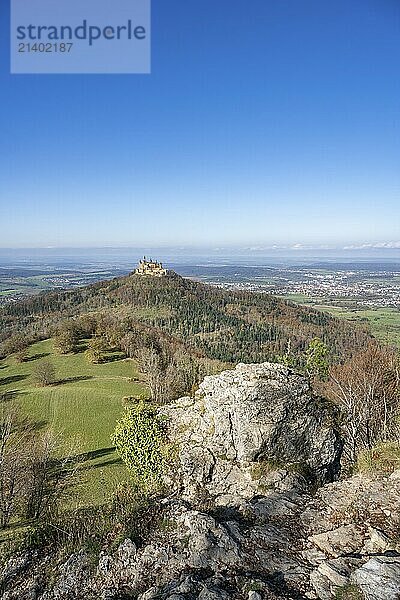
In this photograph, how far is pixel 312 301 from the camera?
149875 mm

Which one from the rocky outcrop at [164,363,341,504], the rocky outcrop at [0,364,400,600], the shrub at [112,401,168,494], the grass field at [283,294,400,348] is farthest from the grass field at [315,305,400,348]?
the rocky outcrop at [0,364,400,600]

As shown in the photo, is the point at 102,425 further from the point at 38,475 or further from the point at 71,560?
the point at 71,560

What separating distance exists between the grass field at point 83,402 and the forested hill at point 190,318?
1206 centimetres

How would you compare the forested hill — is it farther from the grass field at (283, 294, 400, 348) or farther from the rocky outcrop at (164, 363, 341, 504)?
the rocky outcrop at (164, 363, 341, 504)

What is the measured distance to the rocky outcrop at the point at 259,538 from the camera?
7.29 metres

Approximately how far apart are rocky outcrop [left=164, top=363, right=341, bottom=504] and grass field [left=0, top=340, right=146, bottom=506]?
11.4 meters

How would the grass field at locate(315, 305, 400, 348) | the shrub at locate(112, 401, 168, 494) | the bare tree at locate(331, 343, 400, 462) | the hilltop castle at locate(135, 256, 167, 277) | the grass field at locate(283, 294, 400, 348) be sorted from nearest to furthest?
the shrub at locate(112, 401, 168, 494), the bare tree at locate(331, 343, 400, 462), the grass field at locate(315, 305, 400, 348), the grass field at locate(283, 294, 400, 348), the hilltop castle at locate(135, 256, 167, 277)

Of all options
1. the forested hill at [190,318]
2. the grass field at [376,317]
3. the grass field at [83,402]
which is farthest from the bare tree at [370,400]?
the grass field at [376,317]

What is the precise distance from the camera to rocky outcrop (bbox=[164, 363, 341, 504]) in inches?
550

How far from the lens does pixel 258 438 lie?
14234 millimetres

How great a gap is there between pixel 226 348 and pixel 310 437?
70.0m

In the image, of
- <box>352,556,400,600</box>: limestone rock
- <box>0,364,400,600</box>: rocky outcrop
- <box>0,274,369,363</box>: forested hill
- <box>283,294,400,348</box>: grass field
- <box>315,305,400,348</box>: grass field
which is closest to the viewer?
<box>352,556,400,600</box>: limestone rock

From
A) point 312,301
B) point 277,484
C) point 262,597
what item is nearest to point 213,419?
point 277,484

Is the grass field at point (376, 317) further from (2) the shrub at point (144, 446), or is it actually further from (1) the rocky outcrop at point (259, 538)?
(1) the rocky outcrop at point (259, 538)
